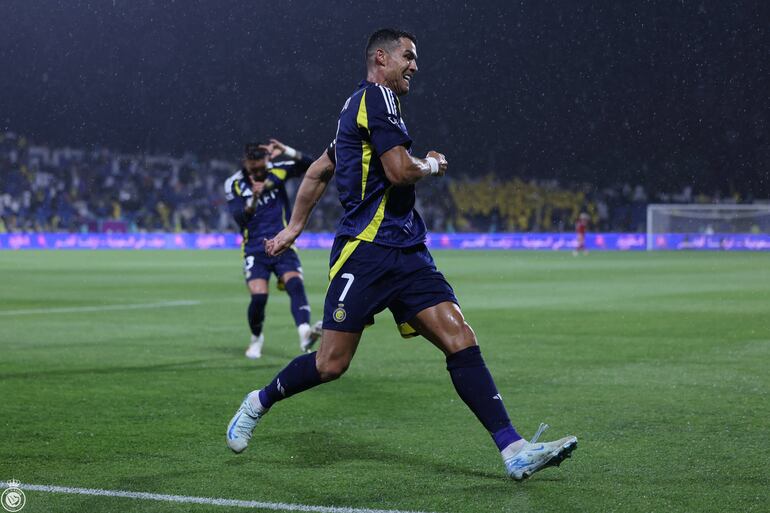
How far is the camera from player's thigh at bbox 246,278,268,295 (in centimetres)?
1093

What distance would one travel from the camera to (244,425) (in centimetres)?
560

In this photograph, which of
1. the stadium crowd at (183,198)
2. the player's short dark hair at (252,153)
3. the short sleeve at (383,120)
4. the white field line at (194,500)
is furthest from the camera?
the stadium crowd at (183,198)

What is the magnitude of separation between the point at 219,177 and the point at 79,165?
915 centimetres

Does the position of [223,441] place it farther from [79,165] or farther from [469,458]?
[79,165]

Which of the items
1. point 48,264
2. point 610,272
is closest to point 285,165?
point 610,272

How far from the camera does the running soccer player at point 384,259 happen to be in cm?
524

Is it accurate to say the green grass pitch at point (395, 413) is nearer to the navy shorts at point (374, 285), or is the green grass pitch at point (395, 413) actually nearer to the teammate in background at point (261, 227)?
the teammate in background at point (261, 227)

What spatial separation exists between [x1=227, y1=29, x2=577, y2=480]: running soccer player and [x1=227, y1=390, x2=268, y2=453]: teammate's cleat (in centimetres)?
35

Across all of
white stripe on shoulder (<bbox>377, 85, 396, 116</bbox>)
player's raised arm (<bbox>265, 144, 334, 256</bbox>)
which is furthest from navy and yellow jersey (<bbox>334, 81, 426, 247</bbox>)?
player's raised arm (<bbox>265, 144, 334, 256</bbox>)

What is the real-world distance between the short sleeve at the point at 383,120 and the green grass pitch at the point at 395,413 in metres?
1.65

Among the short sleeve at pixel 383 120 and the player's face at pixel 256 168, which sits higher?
the short sleeve at pixel 383 120

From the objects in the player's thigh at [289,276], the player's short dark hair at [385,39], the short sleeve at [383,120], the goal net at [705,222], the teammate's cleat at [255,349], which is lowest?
the goal net at [705,222]

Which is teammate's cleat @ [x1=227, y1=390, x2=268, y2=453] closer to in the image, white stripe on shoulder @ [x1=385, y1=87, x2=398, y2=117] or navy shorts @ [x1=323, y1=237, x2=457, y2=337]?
navy shorts @ [x1=323, y1=237, x2=457, y2=337]

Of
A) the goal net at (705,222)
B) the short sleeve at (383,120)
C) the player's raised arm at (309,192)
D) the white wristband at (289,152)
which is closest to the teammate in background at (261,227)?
the white wristband at (289,152)
